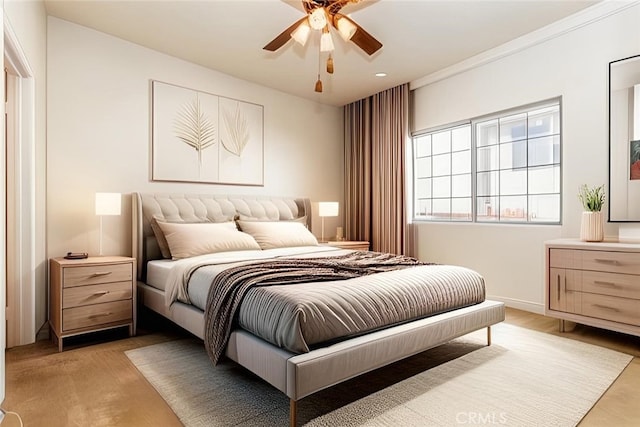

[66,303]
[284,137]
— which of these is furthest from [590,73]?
[66,303]

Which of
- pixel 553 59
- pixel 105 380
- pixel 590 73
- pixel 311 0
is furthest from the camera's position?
pixel 553 59

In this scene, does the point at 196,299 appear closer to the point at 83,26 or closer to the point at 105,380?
the point at 105,380

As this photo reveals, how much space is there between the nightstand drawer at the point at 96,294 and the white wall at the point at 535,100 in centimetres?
337

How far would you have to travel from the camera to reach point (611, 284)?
2.75m

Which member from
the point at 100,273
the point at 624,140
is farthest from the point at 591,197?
the point at 100,273

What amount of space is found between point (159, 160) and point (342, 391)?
292 cm

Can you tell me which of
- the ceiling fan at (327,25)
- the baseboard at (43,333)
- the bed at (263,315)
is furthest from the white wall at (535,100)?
the baseboard at (43,333)

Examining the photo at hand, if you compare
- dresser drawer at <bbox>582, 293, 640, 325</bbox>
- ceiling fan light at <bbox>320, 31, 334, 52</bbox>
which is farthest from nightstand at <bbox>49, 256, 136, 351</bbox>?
dresser drawer at <bbox>582, 293, 640, 325</bbox>

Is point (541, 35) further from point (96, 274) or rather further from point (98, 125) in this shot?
point (96, 274)

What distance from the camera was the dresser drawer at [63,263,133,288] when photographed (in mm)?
2748

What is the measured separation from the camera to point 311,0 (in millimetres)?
2395

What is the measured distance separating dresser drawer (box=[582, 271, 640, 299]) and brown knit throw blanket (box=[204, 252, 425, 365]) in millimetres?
1602

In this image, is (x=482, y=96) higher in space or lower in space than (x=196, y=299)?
higher

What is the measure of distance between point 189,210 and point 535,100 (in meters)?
3.65
